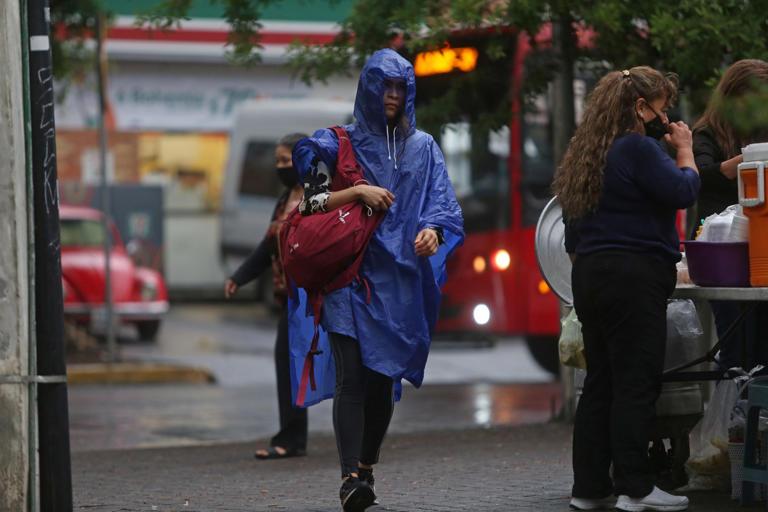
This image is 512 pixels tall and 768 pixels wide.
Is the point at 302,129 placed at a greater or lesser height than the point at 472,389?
greater

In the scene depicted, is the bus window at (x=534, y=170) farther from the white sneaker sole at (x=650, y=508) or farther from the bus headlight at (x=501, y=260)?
the white sneaker sole at (x=650, y=508)

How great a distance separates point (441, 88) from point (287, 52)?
182 centimetres

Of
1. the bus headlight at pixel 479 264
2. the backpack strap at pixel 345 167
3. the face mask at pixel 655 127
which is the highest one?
the face mask at pixel 655 127

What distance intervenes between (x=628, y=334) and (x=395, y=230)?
40.2 inches

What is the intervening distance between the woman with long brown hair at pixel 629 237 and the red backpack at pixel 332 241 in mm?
786

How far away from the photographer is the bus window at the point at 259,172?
24.6 metres

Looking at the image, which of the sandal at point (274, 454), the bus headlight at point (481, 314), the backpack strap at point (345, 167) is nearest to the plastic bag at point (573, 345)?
the backpack strap at point (345, 167)

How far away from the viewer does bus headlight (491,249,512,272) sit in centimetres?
1493

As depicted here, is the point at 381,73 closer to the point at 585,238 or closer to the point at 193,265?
the point at 585,238

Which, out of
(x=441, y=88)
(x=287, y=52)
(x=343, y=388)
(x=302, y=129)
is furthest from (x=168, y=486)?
(x=302, y=129)

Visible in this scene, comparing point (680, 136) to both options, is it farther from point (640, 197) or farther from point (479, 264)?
point (479, 264)

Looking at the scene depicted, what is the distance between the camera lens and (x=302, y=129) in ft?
78.4

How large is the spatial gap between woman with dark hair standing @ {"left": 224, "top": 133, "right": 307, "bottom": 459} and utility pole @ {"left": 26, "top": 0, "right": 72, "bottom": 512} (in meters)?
3.10

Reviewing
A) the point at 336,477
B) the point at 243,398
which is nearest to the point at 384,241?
the point at 336,477
